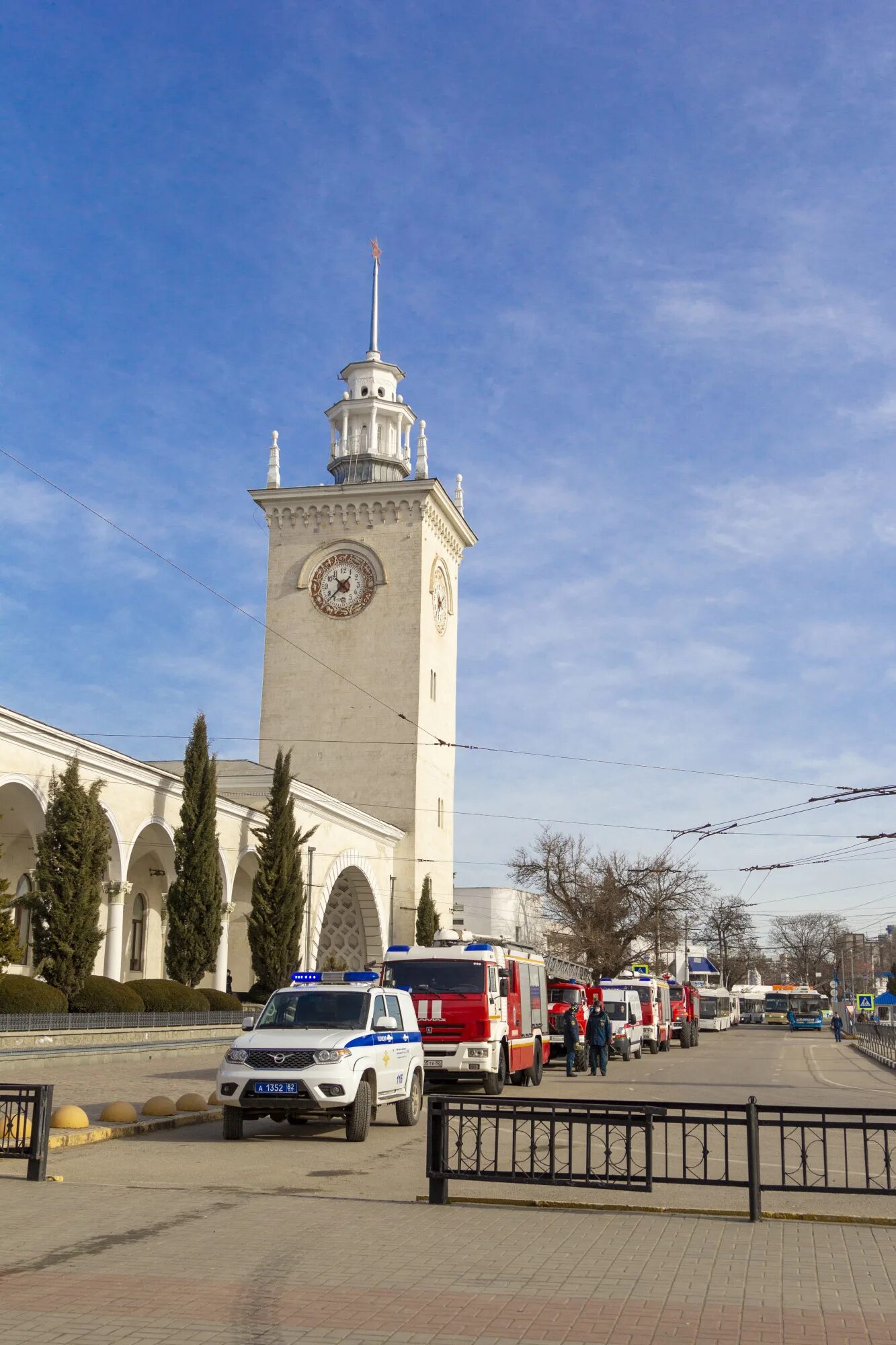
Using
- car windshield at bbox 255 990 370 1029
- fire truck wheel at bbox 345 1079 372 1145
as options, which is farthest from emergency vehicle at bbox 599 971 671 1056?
fire truck wheel at bbox 345 1079 372 1145

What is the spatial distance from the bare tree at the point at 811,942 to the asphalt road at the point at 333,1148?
11304cm

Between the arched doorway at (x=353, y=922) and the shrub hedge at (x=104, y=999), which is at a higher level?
the arched doorway at (x=353, y=922)

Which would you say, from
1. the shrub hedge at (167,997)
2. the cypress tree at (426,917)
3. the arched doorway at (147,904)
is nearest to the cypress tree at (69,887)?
the shrub hedge at (167,997)

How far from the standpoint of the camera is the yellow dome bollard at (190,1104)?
1656cm

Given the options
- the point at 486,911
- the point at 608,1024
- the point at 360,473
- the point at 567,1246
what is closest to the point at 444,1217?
the point at 567,1246

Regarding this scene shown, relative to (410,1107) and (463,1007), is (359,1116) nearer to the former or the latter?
(410,1107)

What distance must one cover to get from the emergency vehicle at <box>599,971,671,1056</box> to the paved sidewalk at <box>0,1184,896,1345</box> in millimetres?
29095

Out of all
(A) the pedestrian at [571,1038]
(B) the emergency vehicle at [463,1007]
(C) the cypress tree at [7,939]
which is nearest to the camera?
(B) the emergency vehicle at [463,1007]

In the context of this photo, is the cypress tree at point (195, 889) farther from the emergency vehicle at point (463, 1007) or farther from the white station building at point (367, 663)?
the emergency vehicle at point (463, 1007)

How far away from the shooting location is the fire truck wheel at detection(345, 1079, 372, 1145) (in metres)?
14.2

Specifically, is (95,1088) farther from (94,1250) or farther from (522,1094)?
(94,1250)

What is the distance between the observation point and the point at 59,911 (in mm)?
29328

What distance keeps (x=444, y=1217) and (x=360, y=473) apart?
2413 inches

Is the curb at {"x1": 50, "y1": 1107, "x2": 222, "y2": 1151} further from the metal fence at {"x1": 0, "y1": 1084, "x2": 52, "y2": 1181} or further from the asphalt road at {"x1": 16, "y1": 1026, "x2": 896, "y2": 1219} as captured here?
the metal fence at {"x1": 0, "y1": 1084, "x2": 52, "y2": 1181}
